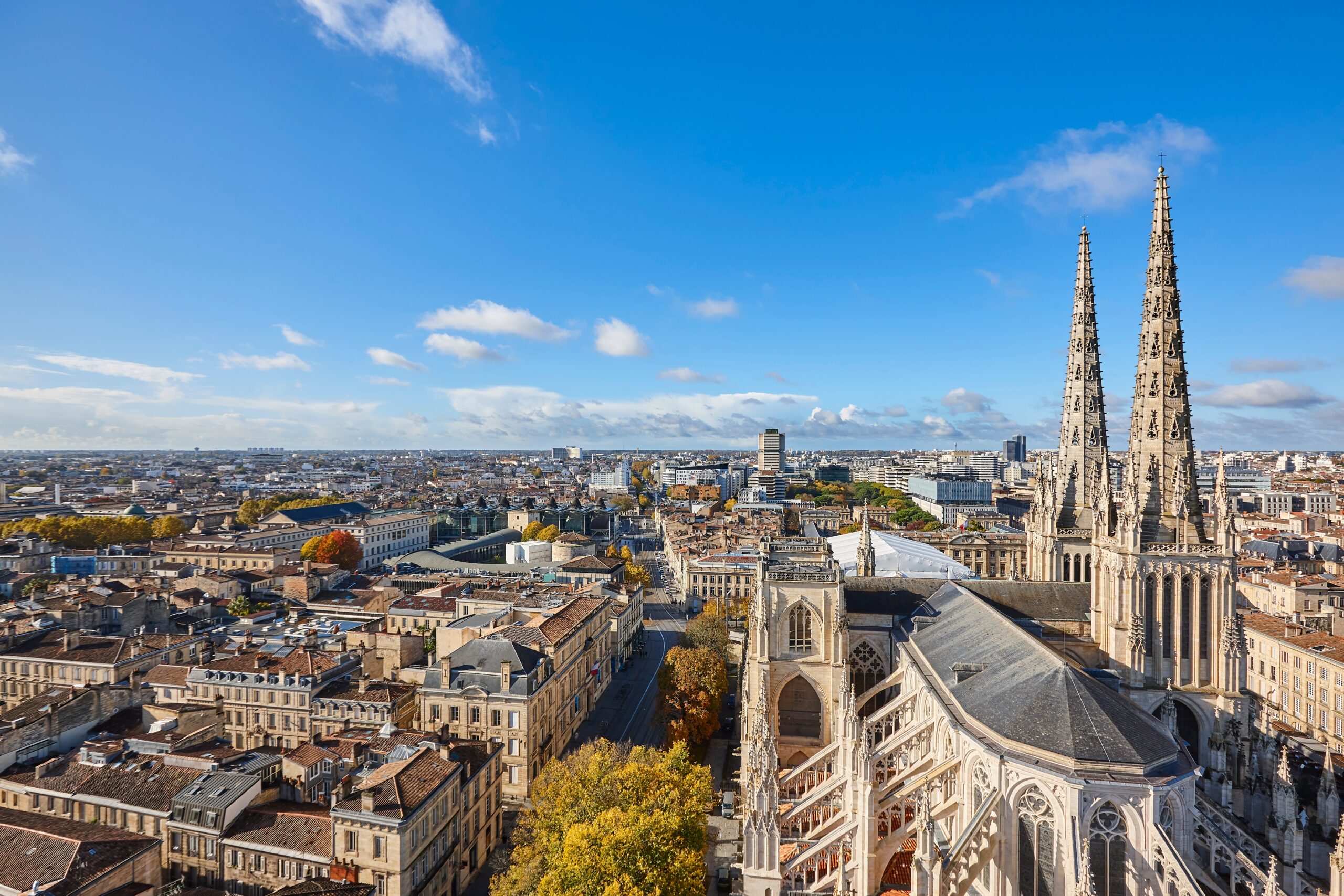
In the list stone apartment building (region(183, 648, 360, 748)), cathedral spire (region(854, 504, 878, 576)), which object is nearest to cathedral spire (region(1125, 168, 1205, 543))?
cathedral spire (region(854, 504, 878, 576))

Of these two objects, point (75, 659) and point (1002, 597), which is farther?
point (75, 659)

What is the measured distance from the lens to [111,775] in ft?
112

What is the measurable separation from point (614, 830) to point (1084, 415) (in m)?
39.5

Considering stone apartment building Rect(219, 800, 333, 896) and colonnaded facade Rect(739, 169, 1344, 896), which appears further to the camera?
stone apartment building Rect(219, 800, 333, 896)

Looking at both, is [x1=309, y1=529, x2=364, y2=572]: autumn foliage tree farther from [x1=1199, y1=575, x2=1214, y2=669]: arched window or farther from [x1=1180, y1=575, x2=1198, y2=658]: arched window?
[x1=1199, y1=575, x2=1214, y2=669]: arched window

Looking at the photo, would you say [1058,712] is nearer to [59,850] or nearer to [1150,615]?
[1150,615]

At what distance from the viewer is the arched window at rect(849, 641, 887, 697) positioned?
141 ft

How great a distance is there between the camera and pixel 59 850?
27.2 meters

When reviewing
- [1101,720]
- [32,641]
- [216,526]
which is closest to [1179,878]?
[1101,720]

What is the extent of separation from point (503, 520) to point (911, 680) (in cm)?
12680

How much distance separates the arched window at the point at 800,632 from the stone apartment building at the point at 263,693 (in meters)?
31.0

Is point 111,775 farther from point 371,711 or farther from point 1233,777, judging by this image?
point 1233,777

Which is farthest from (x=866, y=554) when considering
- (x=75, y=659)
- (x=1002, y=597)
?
(x=75, y=659)

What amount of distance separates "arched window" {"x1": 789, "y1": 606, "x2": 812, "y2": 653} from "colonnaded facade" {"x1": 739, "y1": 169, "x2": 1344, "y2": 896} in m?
0.10
